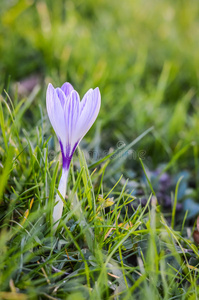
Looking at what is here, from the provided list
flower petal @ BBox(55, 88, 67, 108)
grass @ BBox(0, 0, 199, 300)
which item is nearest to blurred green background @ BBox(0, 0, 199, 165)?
grass @ BBox(0, 0, 199, 300)

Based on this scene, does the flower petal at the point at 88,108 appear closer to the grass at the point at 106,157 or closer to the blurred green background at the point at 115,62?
the grass at the point at 106,157

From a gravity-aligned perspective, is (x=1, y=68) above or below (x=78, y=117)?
above

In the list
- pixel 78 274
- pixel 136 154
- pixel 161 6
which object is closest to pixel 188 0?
pixel 161 6

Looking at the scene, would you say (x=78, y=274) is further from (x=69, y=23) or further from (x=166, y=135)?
(x=69, y=23)

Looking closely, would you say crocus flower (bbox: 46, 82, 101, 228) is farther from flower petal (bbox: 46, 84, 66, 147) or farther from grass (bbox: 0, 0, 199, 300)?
grass (bbox: 0, 0, 199, 300)

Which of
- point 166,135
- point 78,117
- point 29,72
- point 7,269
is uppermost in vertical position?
point 29,72

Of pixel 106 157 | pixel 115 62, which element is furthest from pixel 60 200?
pixel 115 62
